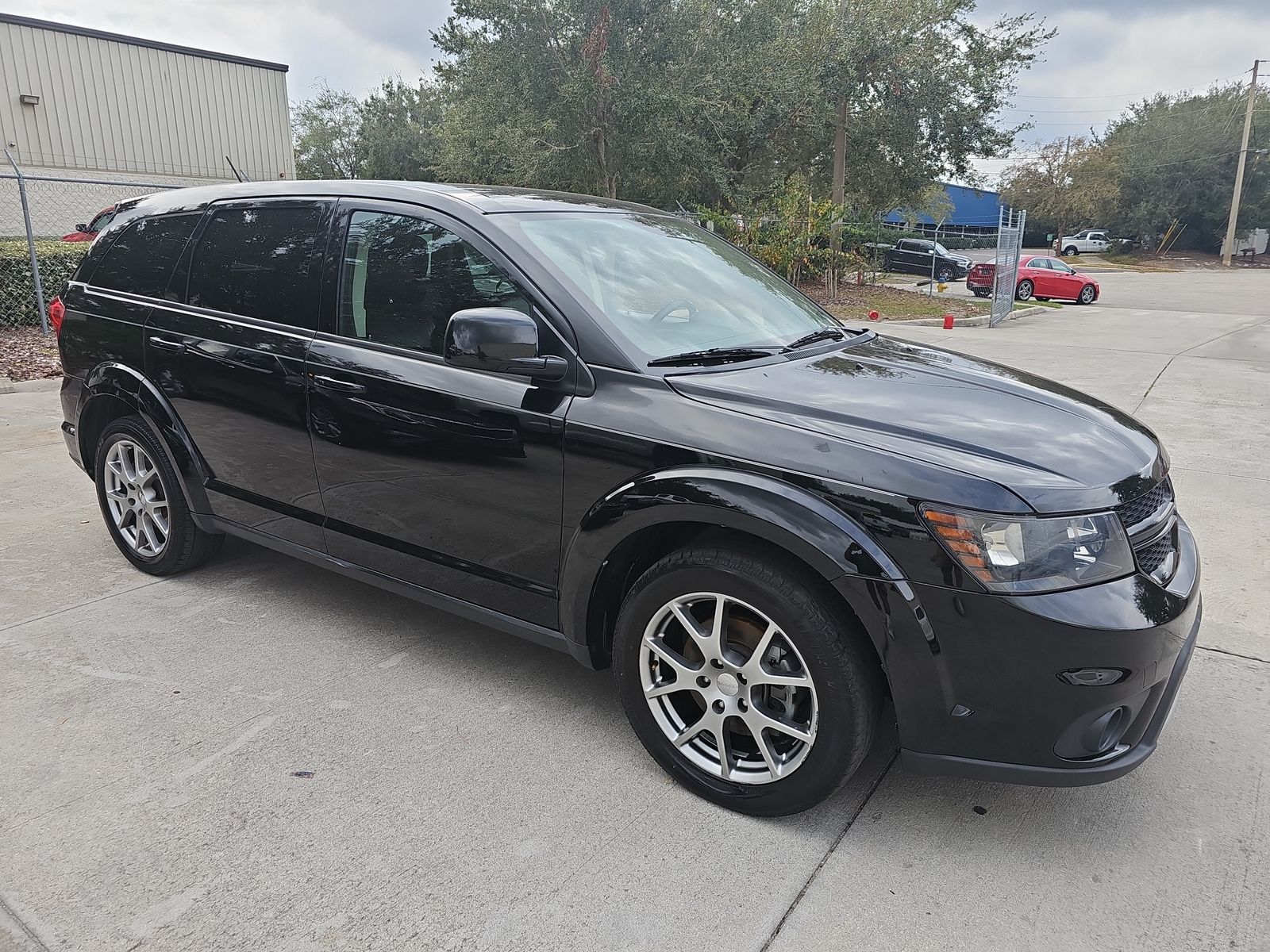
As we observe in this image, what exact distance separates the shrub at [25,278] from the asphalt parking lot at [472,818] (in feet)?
29.6

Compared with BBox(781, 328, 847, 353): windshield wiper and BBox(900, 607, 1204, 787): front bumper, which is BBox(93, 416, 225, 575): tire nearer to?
BBox(781, 328, 847, 353): windshield wiper

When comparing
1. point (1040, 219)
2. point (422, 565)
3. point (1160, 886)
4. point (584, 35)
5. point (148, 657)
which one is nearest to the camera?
point (1160, 886)

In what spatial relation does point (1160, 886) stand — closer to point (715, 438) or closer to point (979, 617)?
point (979, 617)

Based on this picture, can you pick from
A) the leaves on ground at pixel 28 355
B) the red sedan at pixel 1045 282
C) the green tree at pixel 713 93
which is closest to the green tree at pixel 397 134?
the green tree at pixel 713 93

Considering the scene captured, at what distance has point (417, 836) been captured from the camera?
8.21ft

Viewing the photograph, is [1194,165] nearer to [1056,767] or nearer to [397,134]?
[397,134]

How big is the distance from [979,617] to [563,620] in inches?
50.0

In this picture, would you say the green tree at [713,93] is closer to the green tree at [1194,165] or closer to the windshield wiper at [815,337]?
the windshield wiper at [815,337]

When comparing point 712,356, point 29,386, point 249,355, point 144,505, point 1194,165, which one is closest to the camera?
point 712,356

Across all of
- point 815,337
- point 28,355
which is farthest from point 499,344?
point 28,355

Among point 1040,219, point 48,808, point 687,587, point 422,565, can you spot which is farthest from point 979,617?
point 1040,219

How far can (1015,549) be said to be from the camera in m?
2.17

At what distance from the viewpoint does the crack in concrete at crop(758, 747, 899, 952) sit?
2.17 meters

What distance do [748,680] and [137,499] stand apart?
10.5 feet
